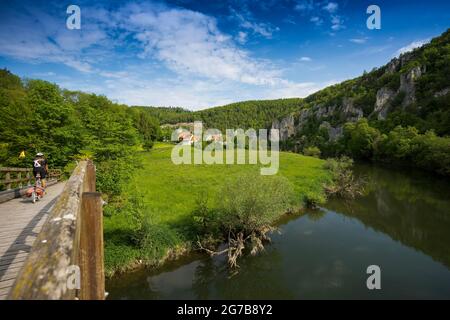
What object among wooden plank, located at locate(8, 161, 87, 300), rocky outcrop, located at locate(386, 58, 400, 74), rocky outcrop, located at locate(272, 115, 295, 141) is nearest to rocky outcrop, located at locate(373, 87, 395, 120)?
rocky outcrop, located at locate(386, 58, 400, 74)

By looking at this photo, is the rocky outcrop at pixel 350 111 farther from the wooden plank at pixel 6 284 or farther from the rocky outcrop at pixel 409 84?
the wooden plank at pixel 6 284

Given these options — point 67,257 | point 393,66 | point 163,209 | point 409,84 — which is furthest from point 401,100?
point 67,257

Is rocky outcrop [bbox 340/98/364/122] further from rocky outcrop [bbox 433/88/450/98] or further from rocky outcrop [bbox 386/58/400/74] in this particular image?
rocky outcrop [bbox 433/88/450/98]

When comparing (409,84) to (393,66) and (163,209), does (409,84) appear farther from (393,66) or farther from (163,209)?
(163,209)

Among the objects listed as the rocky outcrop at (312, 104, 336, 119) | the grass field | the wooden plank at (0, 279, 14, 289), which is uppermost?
the rocky outcrop at (312, 104, 336, 119)

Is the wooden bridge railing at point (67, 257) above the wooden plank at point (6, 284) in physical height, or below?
above
